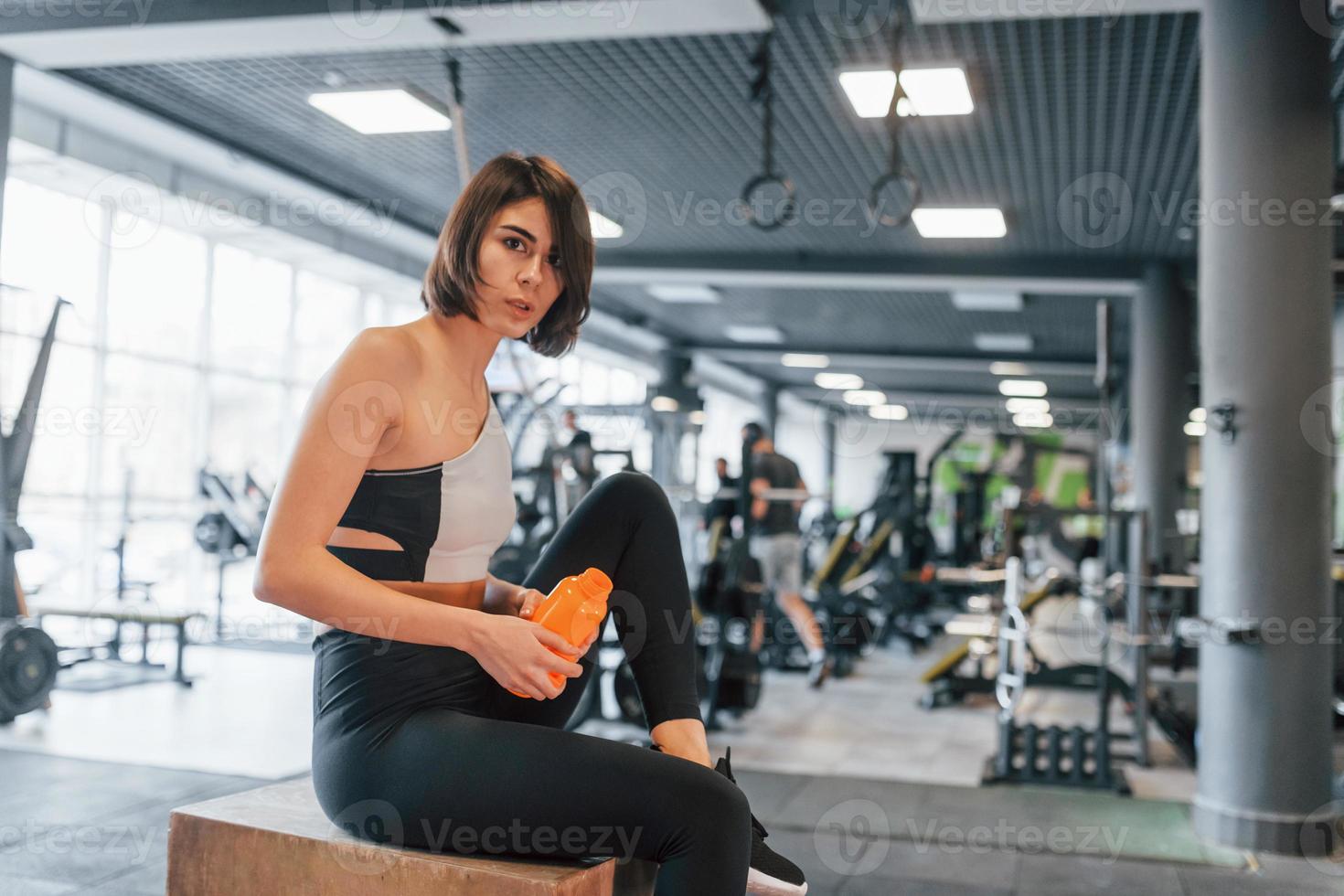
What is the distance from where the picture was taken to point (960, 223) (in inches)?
284

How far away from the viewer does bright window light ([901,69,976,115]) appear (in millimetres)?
4871

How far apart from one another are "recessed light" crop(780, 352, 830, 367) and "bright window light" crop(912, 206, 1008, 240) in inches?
217

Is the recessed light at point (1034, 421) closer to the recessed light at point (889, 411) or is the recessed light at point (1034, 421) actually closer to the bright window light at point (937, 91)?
the recessed light at point (889, 411)

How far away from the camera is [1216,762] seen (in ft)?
11.2

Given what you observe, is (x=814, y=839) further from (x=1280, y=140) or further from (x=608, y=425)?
(x=608, y=425)

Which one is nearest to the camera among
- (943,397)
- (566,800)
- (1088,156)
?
(566,800)

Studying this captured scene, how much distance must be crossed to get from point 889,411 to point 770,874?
20037mm

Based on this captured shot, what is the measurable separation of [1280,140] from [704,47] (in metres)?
2.28

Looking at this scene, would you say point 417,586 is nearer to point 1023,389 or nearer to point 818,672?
point 818,672

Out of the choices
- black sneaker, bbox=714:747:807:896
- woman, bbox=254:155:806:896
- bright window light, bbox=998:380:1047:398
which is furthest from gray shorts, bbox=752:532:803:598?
bright window light, bbox=998:380:1047:398

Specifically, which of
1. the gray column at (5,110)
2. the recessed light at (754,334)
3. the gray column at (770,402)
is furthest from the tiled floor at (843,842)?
the gray column at (770,402)

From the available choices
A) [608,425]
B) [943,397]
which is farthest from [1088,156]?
[943,397]

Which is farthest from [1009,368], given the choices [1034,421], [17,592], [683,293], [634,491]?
[634,491]

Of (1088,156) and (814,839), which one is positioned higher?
(1088,156)
